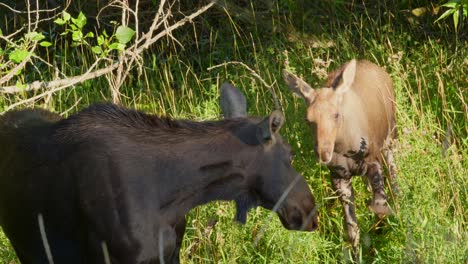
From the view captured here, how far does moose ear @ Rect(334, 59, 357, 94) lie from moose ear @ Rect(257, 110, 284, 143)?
7.75 feet

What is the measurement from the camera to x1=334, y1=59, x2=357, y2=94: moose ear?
7.87 metres

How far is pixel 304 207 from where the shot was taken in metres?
5.92

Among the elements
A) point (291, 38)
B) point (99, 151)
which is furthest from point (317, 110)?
point (291, 38)

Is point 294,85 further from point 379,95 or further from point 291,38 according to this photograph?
point 291,38

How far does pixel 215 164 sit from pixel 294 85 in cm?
242

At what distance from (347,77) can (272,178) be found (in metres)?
2.42

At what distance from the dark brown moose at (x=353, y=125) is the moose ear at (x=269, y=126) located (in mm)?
1795

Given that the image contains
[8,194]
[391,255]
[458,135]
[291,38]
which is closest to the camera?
[8,194]

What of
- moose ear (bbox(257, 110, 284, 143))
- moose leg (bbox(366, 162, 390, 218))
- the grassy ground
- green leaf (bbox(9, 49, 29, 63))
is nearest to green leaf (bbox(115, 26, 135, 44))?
green leaf (bbox(9, 49, 29, 63))

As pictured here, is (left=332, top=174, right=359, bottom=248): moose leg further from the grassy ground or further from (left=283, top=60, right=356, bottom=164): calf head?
(left=283, top=60, right=356, bottom=164): calf head

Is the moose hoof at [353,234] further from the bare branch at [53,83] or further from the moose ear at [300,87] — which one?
the bare branch at [53,83]

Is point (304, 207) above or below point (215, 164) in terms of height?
below

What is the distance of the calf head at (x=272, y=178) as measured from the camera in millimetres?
5652

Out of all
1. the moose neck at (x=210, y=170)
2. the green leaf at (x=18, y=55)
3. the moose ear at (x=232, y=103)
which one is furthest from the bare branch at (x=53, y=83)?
the moose neck at (x=210, y=170)
